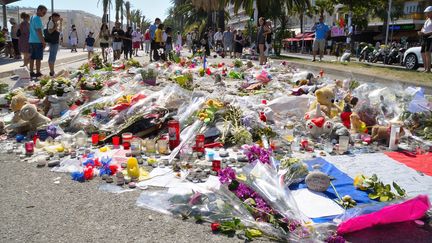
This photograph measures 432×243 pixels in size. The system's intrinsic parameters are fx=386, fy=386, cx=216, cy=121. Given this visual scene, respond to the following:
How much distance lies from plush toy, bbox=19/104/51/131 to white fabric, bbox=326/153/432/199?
11.5ft

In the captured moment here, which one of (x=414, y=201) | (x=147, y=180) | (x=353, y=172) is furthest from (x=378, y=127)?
(x=147, y=180)

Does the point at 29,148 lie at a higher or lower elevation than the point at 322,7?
lower

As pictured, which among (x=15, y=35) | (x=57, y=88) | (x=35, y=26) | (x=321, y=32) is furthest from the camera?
(x=15, y=35)

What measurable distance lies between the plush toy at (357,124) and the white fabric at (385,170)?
822mm

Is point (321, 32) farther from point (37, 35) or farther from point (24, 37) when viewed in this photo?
point (24, 37)

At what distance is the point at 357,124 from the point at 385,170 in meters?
1.42

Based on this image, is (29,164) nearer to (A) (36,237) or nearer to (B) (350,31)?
(A) (36,237)

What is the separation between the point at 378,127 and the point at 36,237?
12.3 ft

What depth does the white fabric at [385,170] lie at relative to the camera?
3.18m

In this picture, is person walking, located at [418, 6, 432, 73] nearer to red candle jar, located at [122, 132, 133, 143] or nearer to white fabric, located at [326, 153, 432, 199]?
white fabric, located at [326, 153, 432, 199]

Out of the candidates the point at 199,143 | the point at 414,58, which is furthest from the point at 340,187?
the point at 414,58

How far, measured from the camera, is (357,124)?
491 centimetres

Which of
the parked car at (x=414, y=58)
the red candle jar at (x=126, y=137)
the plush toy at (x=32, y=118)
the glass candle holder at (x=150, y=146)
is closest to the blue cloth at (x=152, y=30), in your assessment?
the parked car at (x=414, y=58)

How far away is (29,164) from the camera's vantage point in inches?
148
